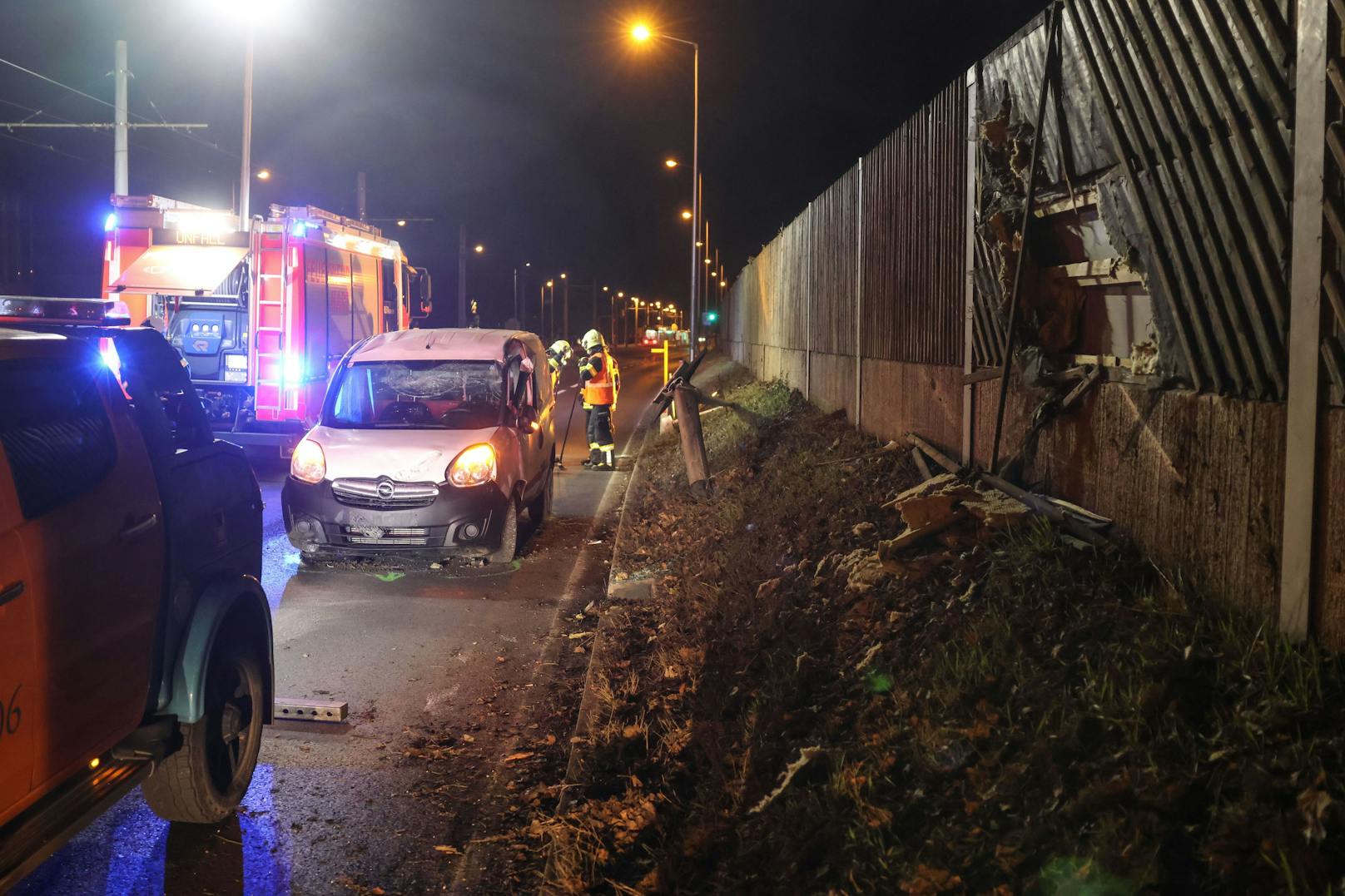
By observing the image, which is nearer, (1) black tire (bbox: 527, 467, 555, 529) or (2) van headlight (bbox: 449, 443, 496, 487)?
(2) van headlight (bbox: 449, 443, 496, 487)

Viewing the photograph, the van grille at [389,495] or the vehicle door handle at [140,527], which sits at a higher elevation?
the vehicle door handle at [140,527]

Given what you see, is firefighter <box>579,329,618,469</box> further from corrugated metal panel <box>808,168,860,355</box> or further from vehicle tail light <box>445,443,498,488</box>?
vehicle tail light <box>445,443,498,488</box>

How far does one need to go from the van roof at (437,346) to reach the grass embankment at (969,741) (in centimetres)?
482

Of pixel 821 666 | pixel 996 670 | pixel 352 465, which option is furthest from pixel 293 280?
pixel 996 670

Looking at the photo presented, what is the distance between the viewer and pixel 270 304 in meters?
14.0

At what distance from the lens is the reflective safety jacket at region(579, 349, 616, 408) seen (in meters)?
14.9

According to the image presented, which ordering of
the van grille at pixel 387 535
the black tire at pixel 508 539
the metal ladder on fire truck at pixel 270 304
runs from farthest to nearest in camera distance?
the metal ladder on fire truck at pixel 270 304 < the black tire at pixel 508 539 < the van grille at pixel 387 535

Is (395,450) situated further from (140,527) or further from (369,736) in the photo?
(140,527)

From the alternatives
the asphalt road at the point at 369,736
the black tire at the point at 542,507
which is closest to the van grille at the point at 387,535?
the asphalt road at the point at 369,736

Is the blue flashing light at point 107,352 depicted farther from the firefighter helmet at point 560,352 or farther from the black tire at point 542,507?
the firefighter helmet at point 560,352

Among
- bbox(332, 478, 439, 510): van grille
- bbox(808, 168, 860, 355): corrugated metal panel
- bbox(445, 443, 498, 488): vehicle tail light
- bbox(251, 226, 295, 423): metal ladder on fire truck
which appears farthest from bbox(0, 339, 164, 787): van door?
bbox(251, 226, 295, 423): metal ladder on fire truck

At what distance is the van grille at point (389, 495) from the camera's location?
29.0 feet

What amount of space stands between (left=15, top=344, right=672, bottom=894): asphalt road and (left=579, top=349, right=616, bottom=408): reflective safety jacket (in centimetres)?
485

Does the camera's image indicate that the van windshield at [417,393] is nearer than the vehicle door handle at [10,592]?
No
